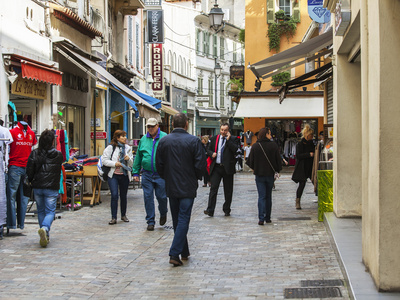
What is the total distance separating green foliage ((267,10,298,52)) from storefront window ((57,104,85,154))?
56.0ft

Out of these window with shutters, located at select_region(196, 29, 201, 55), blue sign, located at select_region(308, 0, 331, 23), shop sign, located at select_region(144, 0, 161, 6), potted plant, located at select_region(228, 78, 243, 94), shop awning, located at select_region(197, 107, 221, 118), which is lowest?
shop awning, located at select_region(197, 107, 221, 118)

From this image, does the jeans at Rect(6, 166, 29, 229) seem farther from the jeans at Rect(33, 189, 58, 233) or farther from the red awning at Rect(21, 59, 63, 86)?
the red awning at Rect(21, 59, 63, 86)

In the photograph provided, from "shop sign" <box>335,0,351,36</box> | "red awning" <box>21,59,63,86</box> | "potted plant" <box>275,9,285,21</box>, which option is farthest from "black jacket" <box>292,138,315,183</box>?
"potted plant" <box>275,9,285,21</box>

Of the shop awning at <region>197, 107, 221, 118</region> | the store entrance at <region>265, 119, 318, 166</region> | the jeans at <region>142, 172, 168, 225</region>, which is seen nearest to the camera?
the jeans at <region>142, 172, 168, 225</region>

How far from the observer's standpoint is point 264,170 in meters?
12.1

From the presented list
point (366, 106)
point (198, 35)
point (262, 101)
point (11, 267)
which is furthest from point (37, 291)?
point (198, 35)

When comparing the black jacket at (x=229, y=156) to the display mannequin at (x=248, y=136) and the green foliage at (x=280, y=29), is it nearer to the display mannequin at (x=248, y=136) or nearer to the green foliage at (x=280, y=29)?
the display mannequin at (x=248, y=136)

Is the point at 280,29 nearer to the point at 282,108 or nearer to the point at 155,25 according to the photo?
the point at 282,108

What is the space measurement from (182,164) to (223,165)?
505 centimetres

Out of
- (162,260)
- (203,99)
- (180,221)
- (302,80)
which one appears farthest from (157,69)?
(180,221)

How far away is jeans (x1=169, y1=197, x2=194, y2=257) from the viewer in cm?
820

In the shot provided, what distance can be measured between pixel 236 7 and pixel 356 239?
57386mm

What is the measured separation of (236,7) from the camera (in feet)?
211

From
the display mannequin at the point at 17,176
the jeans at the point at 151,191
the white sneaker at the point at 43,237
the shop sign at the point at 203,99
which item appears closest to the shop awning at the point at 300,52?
the jeans at the point at 151,191
